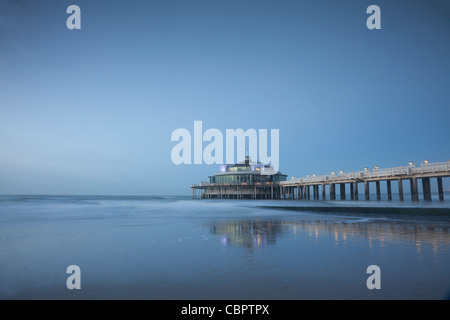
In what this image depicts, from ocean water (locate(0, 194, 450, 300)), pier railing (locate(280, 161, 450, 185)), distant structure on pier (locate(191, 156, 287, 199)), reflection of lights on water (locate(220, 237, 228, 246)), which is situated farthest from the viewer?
distant structure on pier (locate(191, 156, 287, 199))

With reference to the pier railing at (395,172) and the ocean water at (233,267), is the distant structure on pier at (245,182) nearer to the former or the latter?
the pier railing at (395,172)

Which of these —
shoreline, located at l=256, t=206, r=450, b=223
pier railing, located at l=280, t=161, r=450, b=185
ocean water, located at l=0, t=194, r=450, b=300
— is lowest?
shoreline, located at l=256, t=206, r=450, b=223

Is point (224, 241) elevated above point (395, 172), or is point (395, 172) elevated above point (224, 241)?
point (395, 172)

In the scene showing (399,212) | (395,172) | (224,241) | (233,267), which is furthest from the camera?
(395,172)

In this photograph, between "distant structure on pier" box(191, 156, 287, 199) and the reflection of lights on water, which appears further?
"distant structure on pier" box(191, 156, 287, 199)

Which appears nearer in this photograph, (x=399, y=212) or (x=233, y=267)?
(x=233, y=267)

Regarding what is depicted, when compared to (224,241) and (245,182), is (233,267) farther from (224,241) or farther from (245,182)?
(245,182)

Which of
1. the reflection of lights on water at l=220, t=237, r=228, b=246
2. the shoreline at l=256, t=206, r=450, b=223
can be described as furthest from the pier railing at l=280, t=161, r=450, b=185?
the reflection of lights on water at l=220, t=237, r=228, b=246

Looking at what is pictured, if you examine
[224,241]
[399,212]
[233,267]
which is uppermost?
[233,267]

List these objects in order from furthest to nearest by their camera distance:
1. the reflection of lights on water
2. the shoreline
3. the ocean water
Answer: the shoreline → the reflection of lights on water → the ocean water

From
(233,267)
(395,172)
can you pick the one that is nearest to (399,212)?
(395,172)

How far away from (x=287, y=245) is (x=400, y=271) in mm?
4851

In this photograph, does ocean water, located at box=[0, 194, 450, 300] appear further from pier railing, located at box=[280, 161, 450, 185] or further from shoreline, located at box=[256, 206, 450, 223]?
pier railing, located at box=[280, 161, 450, 185]
